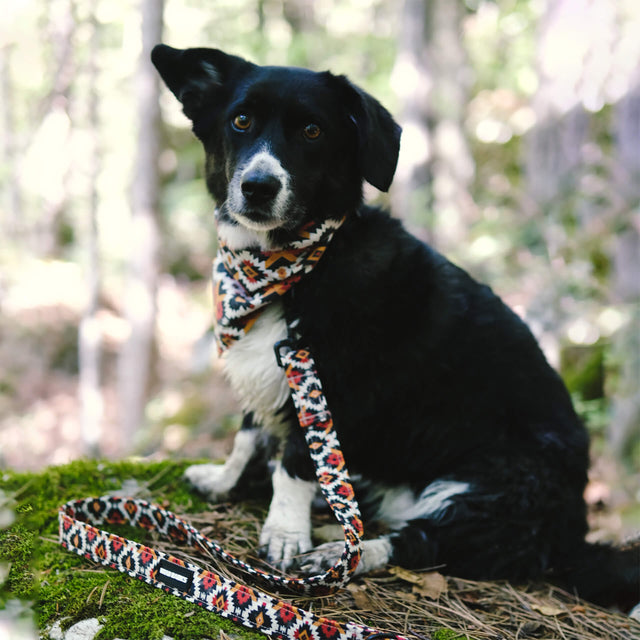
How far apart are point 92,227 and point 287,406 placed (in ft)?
22.7

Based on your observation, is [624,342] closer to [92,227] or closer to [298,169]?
[298,169]

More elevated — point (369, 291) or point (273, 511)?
point (369, 291)

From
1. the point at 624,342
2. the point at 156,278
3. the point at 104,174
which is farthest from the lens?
the point at 104,174

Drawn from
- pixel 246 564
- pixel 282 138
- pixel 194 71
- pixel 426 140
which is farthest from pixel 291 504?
pixel 426 140

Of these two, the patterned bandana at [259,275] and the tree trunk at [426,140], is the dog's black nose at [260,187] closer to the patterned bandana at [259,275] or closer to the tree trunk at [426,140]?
the patterned bandana at [259,275]

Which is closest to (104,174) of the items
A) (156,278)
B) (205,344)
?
(205,344)

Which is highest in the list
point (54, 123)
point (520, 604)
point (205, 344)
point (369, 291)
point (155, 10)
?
point (155, 10)

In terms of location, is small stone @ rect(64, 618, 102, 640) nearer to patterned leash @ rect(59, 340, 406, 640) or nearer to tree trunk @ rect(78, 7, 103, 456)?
patterned leash @ rect(59, 340, 406, 640)

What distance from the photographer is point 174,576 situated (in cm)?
184

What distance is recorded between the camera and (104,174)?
15125mm

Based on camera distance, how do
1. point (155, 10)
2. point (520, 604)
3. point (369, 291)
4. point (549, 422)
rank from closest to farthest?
1. point (520, 604)
2. point (369, 291)
3. point (549, 422)
4. point (155, 10)

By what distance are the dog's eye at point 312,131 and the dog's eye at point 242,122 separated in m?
0.25

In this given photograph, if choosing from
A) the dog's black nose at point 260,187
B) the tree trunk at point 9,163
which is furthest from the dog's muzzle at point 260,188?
the tree trunk at point 9,163

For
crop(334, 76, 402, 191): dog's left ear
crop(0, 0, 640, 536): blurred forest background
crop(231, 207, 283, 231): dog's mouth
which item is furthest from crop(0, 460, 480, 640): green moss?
crop(0, 0, 640, 536): blurred forest background
